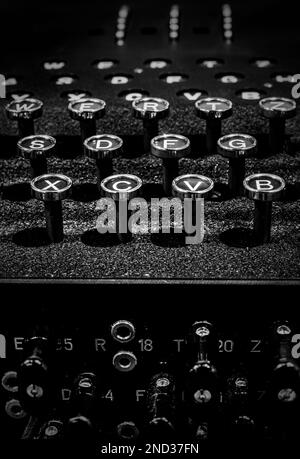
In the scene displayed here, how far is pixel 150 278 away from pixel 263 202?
1.01 feet

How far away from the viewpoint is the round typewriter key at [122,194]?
1.78 meters

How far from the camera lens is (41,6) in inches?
123

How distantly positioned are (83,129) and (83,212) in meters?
0.37

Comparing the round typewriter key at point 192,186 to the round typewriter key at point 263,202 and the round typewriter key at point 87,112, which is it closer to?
the round typewriter key at point 263,202

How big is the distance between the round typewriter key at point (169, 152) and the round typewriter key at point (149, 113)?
0.12 m

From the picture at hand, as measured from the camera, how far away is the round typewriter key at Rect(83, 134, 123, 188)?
6.40 ft

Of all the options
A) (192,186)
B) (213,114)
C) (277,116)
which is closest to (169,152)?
(192,186)

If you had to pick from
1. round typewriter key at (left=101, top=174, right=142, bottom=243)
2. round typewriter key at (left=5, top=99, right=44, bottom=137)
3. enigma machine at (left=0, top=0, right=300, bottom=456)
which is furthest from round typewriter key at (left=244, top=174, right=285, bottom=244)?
round typewriter key at (left=5, top=99, right=44, bottom=137)

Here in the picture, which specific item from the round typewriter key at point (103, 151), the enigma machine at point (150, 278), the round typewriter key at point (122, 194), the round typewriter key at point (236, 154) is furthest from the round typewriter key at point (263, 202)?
the round typewriter key at point (103, 151)

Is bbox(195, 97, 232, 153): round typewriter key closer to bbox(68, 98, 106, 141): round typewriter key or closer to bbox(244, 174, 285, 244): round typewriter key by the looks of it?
bbox(68, 98, 106, 141): round typewriter key

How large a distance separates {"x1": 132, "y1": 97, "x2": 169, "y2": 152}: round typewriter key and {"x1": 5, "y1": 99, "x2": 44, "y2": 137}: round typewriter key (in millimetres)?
266

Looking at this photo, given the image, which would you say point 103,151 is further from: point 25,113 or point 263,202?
point 263,202
